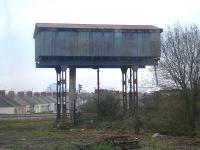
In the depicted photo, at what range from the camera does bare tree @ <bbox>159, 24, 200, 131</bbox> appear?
37969 mm

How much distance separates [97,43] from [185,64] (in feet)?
33.2

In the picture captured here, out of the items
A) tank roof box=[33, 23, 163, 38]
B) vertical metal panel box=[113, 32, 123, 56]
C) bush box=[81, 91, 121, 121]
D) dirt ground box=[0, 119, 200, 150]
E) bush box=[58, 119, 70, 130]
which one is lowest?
dirt ground box=[0, 119, 200, 150]

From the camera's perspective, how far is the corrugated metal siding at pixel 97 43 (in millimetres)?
45812

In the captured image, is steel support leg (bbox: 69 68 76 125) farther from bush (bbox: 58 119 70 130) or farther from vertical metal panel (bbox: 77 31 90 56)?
vertical metal panel (bbox: 77 31 90 56)

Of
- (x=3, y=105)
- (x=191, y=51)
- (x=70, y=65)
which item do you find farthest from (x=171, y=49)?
(x=3, y=105)

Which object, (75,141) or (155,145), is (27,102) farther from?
(155,145)

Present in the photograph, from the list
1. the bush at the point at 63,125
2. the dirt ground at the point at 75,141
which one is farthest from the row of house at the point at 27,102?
the dirt ground at the point at 75,141

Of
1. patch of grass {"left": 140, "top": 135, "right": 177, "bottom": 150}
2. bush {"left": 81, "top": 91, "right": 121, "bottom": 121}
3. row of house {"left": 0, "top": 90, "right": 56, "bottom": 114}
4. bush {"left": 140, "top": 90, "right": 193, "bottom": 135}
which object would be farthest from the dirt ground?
row of house {"left": 0, "top": 90, "right": 56, "bottom": 114}

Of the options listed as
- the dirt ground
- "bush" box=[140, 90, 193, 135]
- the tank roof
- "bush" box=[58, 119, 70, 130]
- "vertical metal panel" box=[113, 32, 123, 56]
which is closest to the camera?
the dirt ground

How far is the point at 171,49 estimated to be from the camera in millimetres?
40000

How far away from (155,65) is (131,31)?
18.2 ft

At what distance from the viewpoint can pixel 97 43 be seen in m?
46.2

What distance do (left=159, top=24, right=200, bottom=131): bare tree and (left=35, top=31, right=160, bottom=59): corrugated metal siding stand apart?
217 inches

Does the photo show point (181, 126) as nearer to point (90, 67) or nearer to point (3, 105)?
point (90, 67)
